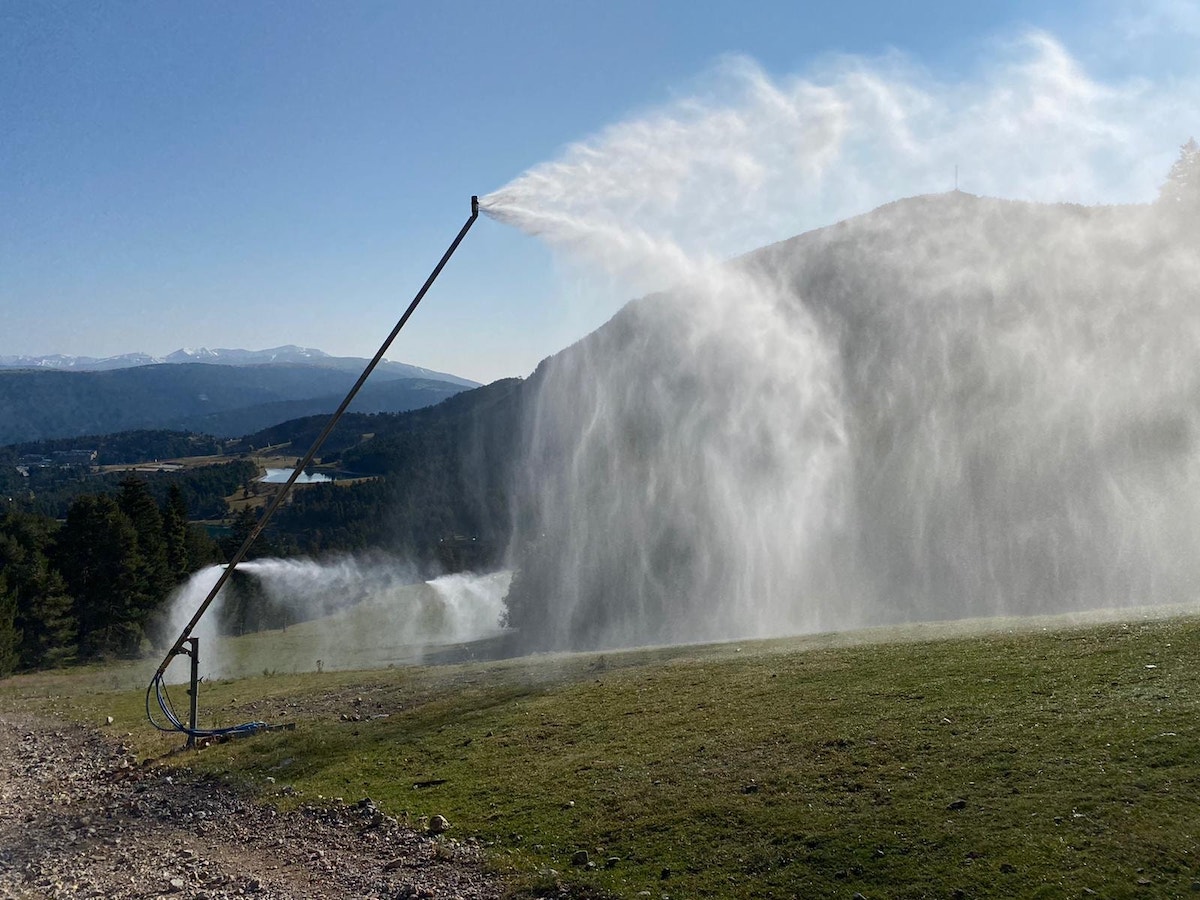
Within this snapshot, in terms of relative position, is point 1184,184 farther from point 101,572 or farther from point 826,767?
point 101,572

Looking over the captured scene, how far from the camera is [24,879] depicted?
14320mm

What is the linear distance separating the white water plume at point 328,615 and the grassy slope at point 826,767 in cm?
3601

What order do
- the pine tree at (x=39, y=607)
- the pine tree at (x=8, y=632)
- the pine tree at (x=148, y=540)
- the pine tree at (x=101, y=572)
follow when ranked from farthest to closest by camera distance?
the pine tree at (x=148, y=540)
the pine tree at (x=101, y=572)
the pine tree at (x=39, y=607)
the pine tree at (x=8, y=632)

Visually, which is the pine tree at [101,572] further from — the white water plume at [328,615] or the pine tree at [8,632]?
the pine tree at [8,632]

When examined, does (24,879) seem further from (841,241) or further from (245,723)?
(841,241)

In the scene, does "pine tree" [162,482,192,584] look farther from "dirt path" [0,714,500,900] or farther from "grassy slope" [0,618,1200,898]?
"dirt path" [0,714,500,900]

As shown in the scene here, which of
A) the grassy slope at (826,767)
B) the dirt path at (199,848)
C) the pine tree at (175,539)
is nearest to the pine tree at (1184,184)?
the grassy slope at (826,767)

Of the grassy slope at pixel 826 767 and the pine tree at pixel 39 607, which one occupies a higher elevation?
the grassy slope at pixel 826 767

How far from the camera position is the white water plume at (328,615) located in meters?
61.3

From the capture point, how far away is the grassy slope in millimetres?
10977

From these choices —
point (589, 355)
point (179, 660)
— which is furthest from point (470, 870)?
point (589, 355)

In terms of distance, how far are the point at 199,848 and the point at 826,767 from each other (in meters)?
12.5

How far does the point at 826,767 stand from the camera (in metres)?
14.5

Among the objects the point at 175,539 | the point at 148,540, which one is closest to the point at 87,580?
the point at 148,540
